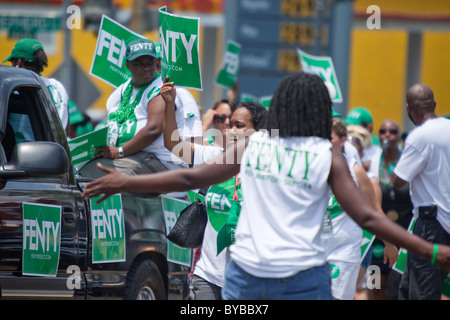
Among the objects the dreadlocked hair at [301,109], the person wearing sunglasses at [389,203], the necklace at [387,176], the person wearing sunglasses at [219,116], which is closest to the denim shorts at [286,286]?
the dreadlocked hair at [301,109]

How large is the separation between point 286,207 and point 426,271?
319 centimetres

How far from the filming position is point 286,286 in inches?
160

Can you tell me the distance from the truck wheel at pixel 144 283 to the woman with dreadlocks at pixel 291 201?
5.48ft

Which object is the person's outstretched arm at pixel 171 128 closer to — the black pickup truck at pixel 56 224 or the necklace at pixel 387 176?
the black pickup truck at pixel 56 224

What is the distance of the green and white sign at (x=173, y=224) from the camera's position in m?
6.29

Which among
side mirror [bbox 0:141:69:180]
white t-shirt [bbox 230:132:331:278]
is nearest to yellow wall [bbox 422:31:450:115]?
side mirror [bbox 0:141:69:180]

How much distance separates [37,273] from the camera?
493cm

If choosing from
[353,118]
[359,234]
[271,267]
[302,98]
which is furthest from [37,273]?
[353,118]

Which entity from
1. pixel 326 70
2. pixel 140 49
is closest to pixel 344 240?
pixel 140 49

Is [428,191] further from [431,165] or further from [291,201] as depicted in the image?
[291,201]

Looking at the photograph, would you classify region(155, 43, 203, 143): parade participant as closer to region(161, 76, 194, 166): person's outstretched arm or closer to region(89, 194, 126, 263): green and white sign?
region(161, 76, 194, 166): person's outstretched arm

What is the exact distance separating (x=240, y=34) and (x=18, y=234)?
11.3m

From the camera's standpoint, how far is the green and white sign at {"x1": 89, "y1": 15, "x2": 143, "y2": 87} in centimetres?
780
